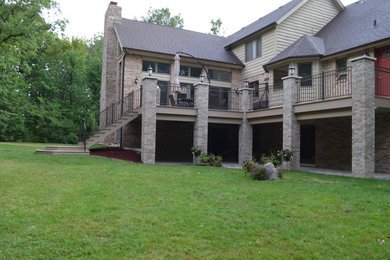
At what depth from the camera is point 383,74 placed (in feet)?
39.6

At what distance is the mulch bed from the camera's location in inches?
551

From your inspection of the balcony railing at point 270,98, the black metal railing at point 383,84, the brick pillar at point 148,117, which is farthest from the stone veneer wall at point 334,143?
the brick pillar at point 148,117

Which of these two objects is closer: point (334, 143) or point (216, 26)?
point (334, 143)

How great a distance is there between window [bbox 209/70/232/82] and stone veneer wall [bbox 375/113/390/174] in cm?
929

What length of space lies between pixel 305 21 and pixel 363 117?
9892 millimetres

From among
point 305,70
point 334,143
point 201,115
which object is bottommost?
point 334,143

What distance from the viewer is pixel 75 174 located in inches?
349

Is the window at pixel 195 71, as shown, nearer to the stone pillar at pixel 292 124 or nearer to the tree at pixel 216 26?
the stone pillar at pixel 292 124

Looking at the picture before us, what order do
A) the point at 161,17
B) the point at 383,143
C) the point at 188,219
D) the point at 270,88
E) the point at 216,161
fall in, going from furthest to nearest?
the point at 161,17
the point at 270,88
the point at 216,161
the point at 383,143
the point at 188,219

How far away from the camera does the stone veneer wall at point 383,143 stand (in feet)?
39.6

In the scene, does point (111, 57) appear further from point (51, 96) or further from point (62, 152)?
point (51, 96)

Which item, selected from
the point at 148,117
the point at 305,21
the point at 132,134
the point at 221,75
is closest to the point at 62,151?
the point at 132,134

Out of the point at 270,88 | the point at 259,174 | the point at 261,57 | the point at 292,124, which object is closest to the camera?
the point at 259,174

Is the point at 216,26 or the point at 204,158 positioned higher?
the point at 216,26
